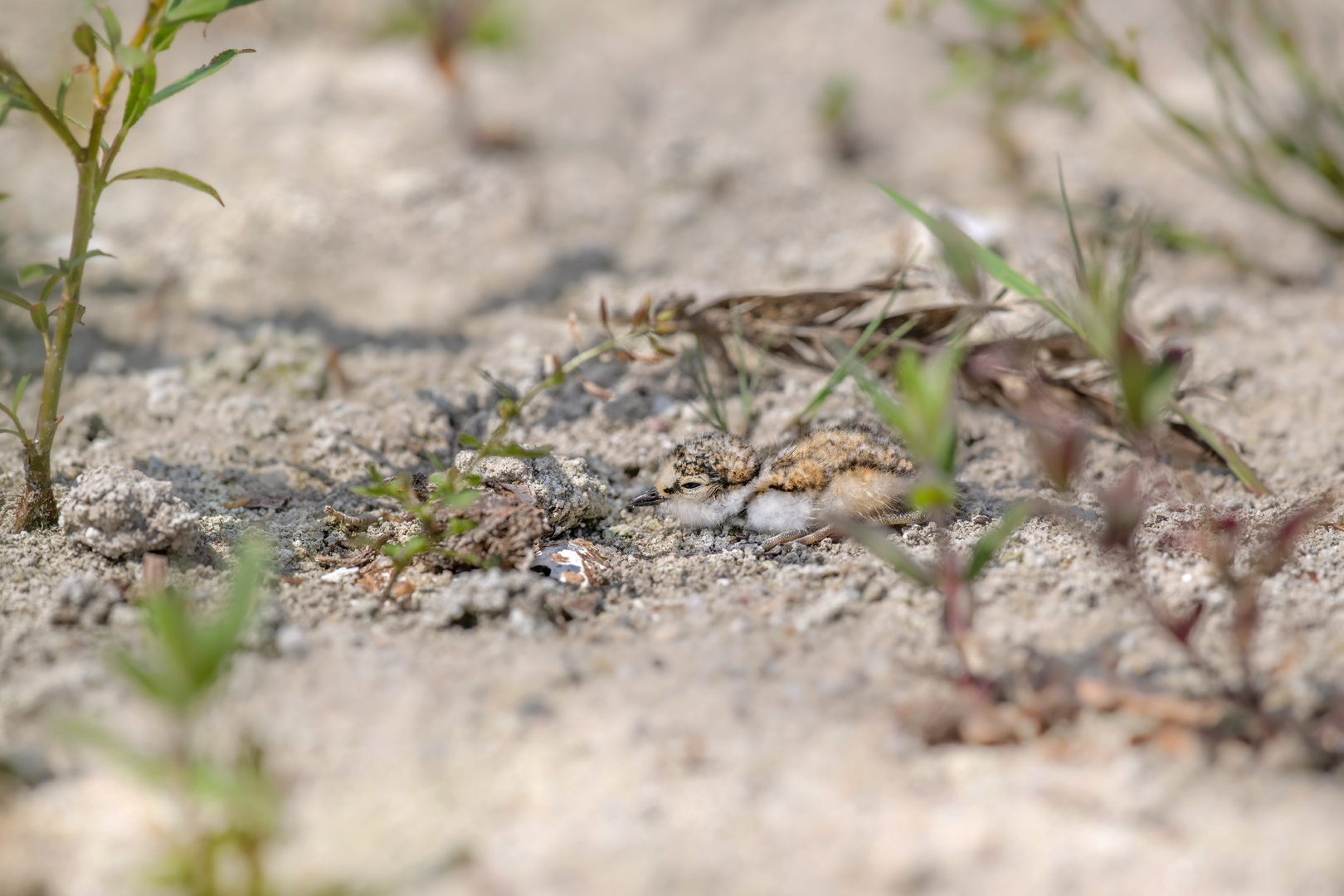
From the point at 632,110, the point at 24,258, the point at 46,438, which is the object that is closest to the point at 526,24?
the point at 632,110

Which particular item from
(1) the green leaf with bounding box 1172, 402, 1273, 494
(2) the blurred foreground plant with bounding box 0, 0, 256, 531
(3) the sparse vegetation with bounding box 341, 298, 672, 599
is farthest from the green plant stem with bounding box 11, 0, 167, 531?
(1) the green leaf with bounding box 1172, 402, 1273, 494

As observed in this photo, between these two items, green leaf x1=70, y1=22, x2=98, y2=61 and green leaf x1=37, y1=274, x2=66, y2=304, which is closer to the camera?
green leaf x1=70, y1=22, x2=98, y2=61

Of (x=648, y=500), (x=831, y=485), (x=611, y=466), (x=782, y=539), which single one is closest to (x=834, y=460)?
(x=831, y=485)

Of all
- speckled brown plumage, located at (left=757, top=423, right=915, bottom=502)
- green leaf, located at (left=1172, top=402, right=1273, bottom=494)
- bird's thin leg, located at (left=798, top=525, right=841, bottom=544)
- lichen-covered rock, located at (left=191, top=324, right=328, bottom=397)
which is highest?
lichen-covered rock, located at (left=191, top=324, right=328, bottom=397)

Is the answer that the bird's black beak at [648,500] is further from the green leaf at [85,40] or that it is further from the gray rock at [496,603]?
the green leaf at [85,40]

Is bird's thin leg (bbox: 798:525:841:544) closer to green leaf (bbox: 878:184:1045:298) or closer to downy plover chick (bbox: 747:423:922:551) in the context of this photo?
downy plover chick (bbox: 747:423:922:551)

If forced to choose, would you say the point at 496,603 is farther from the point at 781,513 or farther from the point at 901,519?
the point at 901,519

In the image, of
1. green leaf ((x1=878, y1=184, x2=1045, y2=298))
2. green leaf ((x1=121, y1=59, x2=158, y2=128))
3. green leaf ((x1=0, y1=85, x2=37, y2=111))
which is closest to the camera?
green leaf ((x1=0, y1=85, x2=37, y2=111))
